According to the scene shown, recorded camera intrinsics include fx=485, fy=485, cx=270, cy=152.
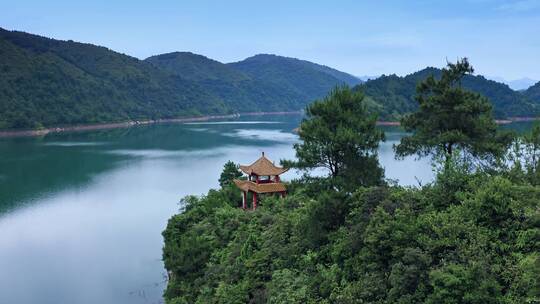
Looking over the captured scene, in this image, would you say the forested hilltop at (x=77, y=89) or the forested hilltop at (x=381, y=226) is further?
the forested hilltop at (x=77, y=89)

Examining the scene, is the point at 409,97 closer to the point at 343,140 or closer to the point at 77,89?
the point at 77,89

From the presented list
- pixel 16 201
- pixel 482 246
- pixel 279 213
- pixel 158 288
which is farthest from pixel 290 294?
pixel 16 201

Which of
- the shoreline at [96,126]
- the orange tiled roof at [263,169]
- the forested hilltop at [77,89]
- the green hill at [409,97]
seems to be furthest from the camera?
the green hill at [409,97]

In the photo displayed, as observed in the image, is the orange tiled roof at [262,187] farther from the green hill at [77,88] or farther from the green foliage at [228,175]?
the green hill at [77,88]

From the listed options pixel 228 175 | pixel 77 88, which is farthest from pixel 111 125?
pixel 228 175

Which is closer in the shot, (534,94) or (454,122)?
(454,122)

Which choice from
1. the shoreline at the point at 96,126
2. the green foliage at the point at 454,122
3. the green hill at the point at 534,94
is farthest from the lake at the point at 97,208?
the green hill at the point at 534,94
